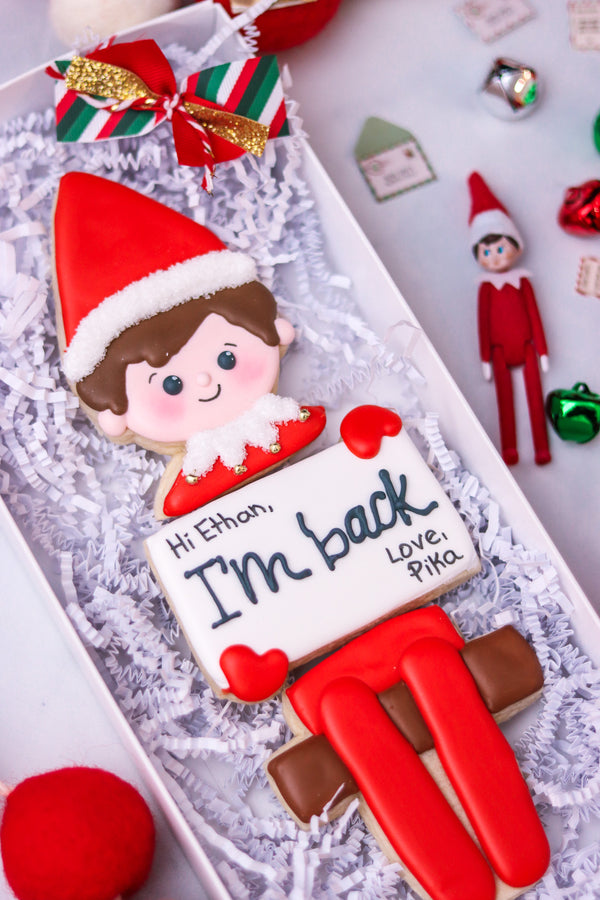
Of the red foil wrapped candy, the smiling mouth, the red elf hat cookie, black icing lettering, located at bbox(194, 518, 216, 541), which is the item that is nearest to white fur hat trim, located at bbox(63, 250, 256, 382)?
the red elf hat cookie

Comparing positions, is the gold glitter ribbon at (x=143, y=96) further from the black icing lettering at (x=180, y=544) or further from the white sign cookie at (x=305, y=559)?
the black icing lettering at (x=180, y=544)

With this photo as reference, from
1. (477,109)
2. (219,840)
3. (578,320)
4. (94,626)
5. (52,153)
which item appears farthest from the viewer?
(477,109)

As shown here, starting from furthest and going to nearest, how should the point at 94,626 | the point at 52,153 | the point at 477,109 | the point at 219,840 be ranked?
the point at 477,109 → the point at 52,153 → the point at 94,626 → the point at 219,840

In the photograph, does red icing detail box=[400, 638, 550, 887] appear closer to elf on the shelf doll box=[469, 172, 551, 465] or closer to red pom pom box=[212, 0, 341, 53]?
elf on the shelf doll box=[469, 172, 551, 465]

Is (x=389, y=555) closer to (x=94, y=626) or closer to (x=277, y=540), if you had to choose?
(x=277, y=540)

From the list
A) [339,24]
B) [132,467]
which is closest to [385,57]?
[339,24]

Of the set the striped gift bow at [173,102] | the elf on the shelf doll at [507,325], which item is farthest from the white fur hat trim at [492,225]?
the striped gift bow at [173,102]
